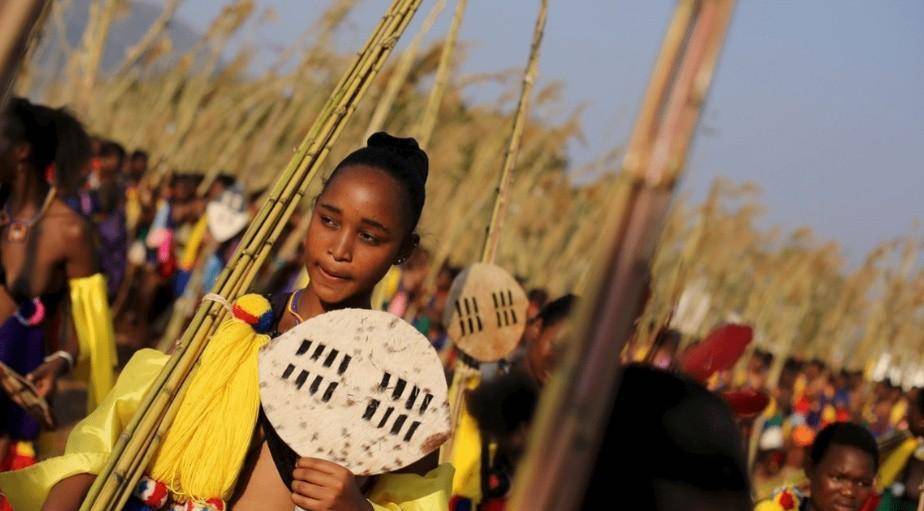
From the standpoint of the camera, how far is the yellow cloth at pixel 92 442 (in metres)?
2.20

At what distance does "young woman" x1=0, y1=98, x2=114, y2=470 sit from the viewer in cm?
381

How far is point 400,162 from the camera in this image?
2.52 m

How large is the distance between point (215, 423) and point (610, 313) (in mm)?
1452

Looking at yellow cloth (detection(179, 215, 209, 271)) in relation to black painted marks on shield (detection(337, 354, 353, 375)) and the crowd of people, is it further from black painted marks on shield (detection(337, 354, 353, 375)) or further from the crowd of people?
black painted marks on shield (detection(337, 354, 353, 375))

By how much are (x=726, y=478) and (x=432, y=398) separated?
75 centimetres

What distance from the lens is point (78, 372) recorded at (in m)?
4.05

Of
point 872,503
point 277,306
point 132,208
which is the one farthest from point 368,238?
point 132,208

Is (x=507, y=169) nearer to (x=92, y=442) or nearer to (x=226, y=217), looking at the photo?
(x=92, y=442)

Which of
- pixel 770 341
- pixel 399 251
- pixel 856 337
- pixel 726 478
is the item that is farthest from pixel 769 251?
pixel 726 478

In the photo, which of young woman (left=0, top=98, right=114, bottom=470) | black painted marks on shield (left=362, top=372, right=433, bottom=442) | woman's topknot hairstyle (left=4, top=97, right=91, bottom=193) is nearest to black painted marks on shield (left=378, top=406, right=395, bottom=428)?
black painted marks on shield (left=362, top=372, right=433, bottom=442)

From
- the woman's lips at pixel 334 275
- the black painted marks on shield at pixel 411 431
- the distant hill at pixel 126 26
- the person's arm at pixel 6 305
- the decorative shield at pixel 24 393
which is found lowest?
the decorative shield at pixel 24 393

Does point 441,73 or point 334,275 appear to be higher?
point 441,73

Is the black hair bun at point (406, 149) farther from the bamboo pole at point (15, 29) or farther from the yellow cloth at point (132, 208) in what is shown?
the yellow cloth at point (132, 208)

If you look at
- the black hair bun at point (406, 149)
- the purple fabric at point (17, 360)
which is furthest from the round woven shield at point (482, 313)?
the purple fabric at point (17, 360)
